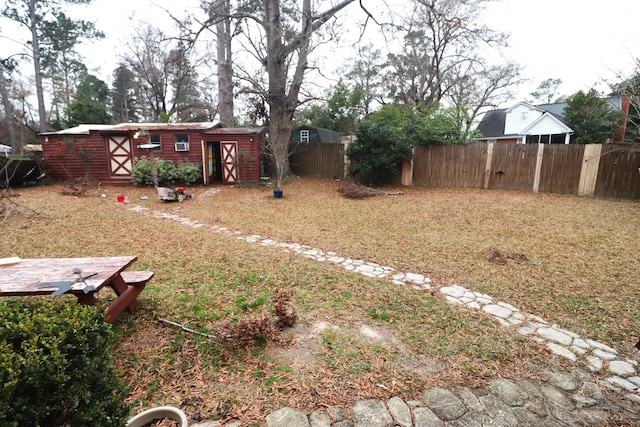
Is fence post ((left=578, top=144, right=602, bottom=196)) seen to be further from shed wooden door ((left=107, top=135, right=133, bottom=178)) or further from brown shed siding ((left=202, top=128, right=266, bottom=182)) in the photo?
shed wooden door ((left=107, top=135, right=133, bottom=178))

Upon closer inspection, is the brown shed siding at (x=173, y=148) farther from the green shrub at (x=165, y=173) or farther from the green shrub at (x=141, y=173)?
the green shrub at (x=141, y=173)

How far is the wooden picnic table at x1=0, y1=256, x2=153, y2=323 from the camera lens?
223 centimetres

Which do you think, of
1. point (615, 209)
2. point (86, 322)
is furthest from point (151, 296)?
point (615, 209)

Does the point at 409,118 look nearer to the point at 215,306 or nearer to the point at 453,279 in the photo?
the point at 453,279

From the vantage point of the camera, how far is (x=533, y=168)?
33.0 feet

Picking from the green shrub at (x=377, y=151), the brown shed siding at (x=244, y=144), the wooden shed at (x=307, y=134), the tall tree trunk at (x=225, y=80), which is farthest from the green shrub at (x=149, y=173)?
the wooden shed at (x=307, y=134)

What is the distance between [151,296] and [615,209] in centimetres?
1024

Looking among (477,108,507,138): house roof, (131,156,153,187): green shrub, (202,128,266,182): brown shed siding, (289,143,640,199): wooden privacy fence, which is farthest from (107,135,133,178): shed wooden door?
(477,108,507,138): house roof

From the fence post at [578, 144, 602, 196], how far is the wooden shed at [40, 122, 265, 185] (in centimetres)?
1165

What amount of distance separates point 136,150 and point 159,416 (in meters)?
14.2

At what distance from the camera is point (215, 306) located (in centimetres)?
311

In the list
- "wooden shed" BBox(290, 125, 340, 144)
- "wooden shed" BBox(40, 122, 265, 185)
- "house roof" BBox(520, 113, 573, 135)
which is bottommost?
"wooden shed" BBox(40, 122, 265, 185)

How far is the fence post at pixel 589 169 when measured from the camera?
29.9 feet

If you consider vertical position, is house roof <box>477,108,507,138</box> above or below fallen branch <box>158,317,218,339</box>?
above
